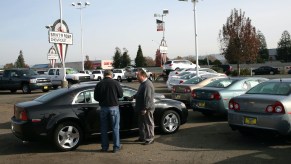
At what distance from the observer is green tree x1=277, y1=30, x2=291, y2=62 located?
92.1 m

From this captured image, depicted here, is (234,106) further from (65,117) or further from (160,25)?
(160,25)

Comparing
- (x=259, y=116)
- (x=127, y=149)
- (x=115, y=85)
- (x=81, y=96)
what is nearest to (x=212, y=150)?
(x=259, y=116)

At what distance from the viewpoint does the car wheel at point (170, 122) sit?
363 inches

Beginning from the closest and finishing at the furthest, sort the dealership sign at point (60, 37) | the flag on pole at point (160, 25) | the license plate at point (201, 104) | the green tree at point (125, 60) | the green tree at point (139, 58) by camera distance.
Result: the license plate at point (201, 104), the dealership sign at point (60, 37), the flag on pole at point (160, 25), the green tree at point (139, 58), the green tree at point (125, 60)

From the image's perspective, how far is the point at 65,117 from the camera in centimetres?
784

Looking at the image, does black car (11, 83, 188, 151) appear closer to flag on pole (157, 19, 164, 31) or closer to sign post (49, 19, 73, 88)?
sign post (49, 19, 73, 88)

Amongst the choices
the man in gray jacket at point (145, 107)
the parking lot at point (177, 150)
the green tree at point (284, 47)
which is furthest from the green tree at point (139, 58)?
the man in gray jacket at point (145, 107)

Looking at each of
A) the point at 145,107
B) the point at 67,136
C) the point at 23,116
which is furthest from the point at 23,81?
the point at 145,107

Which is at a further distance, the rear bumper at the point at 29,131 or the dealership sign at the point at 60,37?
the dealership sign at the point at 60,37

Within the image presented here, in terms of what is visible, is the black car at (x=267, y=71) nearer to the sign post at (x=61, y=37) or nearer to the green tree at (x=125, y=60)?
the green tree at (x=125, y=60)

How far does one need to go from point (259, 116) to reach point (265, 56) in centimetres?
9980

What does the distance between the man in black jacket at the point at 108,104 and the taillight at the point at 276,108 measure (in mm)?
3110

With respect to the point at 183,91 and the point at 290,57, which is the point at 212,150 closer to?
the point at 183,91

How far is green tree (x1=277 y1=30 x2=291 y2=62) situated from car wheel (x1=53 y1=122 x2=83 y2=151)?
91.4 m
